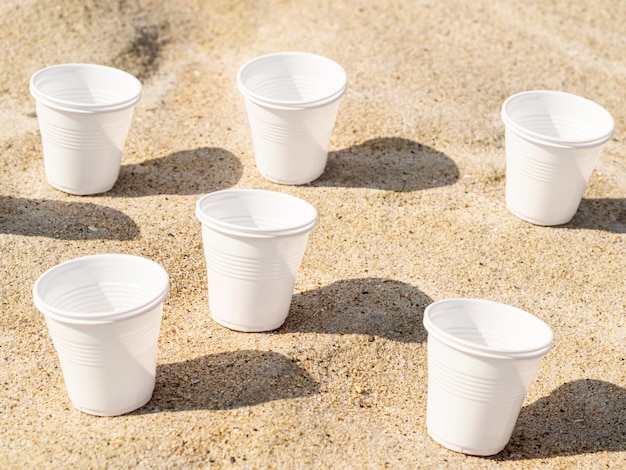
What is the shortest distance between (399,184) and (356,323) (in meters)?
1.57

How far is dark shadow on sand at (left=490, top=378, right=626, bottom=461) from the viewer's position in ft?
13.9

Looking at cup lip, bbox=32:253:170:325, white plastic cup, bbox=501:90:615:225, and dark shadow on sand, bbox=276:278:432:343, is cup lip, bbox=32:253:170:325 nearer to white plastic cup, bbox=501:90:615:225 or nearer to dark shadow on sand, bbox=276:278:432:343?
dark shadow on sand, bbox=276:278:432:343

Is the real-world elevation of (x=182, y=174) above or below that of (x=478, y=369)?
below

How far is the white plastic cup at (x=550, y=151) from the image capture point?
5.54 metres

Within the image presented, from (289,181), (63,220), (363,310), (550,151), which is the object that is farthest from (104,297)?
(550,151)

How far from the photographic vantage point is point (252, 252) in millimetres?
4469

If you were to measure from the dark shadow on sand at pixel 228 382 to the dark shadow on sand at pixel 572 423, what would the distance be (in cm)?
103

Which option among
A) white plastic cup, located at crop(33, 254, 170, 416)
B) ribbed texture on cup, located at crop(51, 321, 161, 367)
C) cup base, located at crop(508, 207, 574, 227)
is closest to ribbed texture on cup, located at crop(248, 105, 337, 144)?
cup base, located at crop(508, 207, 574, 227)

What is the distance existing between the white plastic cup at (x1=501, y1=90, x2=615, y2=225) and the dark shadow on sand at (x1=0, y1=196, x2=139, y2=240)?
2.43 metres

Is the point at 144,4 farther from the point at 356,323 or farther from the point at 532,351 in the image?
the point at 532,351

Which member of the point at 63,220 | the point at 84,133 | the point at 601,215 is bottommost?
the point at 63,220

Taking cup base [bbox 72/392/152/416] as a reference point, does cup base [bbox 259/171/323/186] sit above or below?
above

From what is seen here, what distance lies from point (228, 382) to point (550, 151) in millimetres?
2539

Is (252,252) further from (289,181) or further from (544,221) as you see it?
(544,221)
